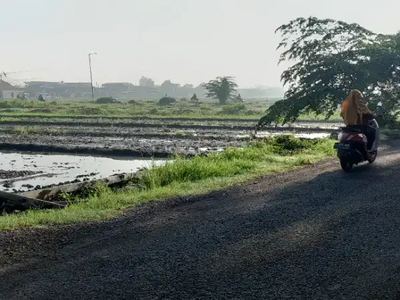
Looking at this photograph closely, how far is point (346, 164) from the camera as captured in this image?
1167 centimetres

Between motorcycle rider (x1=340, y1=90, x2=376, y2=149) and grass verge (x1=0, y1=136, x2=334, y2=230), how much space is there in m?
1.96

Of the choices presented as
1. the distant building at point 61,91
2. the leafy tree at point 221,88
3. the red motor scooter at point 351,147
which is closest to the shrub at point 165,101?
the leafy tree at point 221,88

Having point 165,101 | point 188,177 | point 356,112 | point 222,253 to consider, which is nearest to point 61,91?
point 165,101

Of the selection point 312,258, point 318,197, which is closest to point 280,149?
point 318,197

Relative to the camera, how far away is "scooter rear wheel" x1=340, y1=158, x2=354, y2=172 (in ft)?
38.1

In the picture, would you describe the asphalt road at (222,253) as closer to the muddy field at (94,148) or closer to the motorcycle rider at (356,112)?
the motorcycle rider at (356,112)

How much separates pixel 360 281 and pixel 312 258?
0.75 metres

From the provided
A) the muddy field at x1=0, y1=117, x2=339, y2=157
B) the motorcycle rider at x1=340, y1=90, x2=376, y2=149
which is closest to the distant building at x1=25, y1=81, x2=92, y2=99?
the muddy field at x1=0, y1=117, x2=339, y2=157

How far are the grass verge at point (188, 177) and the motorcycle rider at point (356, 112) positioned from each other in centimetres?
196

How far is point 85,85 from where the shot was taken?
148875 mm

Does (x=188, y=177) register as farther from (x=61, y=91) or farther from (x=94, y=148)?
(x=61, y=91)

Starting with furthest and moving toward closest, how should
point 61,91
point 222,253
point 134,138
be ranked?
point 61,91 < point 134,138 < point 222,253

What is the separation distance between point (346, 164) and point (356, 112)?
127 centimetres

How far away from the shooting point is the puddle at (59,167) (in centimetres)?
1397
